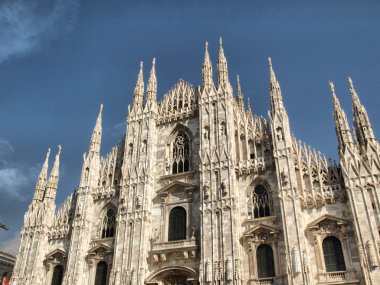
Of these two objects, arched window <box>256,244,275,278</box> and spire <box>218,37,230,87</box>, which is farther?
spire <box>218,37,230,87</box>

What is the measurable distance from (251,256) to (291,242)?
2.83 metres

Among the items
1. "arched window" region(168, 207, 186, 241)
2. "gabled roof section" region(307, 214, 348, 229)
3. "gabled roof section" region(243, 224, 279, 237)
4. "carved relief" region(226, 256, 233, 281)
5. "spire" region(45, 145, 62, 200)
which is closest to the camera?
"gabled roof section" region(307, 214, 348, 229)

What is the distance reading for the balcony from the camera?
83.6 feet

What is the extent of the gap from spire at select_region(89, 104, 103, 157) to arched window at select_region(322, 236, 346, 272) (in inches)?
772

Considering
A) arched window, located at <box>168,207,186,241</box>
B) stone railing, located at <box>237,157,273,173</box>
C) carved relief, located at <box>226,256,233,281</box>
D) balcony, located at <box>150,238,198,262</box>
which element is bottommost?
carved relief, located at <box>226,256,233,281</box>

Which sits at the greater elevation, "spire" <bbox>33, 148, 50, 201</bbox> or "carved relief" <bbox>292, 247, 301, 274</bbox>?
"spire" <bbox>33, 148, 50, 201</bbox>

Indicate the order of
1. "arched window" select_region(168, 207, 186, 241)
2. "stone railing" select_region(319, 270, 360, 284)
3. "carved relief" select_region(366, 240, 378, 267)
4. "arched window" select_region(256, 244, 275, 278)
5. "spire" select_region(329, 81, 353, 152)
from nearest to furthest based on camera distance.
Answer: "carved relief" select_region(366, 240, 378, 267) → "stone railing" select_region(319, 270, 360, 284) → "arched window" select_region(256, 244, 275, 278) → "spire" select_region(329, 81, 353, 152) → "arched window" select_region(168, 207, 186, 241)

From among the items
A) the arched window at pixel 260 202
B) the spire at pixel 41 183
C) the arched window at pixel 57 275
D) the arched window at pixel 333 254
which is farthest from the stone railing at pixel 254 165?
the spire at pixel 41 183

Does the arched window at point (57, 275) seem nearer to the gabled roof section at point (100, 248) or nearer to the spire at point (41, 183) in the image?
the gabled roof section at point (100, 248)

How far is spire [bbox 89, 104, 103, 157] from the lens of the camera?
33250 mm

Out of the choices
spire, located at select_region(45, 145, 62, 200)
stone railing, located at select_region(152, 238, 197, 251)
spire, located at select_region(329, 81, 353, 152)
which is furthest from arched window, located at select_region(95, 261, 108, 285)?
spire, located at select_region(329, 81, 353, 152)

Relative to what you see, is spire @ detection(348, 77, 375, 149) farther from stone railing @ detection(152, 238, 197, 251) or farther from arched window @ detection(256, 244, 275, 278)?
stone railing @ detection(152, 238, 197, 251)

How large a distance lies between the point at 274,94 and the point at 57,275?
69.1 ft

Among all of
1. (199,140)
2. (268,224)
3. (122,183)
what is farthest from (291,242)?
(122,183)
